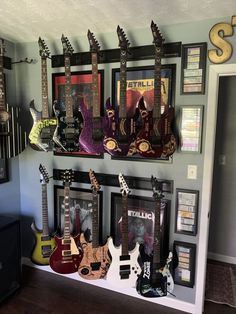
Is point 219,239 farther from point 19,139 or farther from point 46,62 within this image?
point 46,62

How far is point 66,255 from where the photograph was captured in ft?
7.45

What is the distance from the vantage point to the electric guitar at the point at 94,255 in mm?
2193

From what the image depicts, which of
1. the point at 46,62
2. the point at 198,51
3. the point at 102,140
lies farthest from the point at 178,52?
the point at 46,62

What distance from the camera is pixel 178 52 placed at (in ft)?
6.31

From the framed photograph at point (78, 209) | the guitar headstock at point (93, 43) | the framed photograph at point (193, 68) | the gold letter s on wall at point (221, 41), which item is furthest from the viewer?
the framed photograph at point (78, 209)

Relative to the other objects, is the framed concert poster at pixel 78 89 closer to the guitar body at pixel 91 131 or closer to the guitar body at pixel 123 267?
the guitar body at pixel 91 131

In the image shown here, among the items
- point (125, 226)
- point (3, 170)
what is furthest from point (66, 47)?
point (125, 226)

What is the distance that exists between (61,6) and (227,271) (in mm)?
2923

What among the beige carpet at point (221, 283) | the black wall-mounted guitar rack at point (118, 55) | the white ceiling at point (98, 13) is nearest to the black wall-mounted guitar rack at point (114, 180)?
the black wall-mounted guitar rack at point (118, 55)

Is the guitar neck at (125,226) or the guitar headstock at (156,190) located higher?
the guitar headstock at (156,190)

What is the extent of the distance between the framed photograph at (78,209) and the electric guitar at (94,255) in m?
0.15

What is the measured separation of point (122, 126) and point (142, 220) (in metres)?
0.85

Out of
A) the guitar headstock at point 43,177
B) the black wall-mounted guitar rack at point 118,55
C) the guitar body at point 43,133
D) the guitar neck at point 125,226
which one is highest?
the black wall-mounted guitar rack at point 118,55

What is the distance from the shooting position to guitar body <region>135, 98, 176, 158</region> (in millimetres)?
1859
